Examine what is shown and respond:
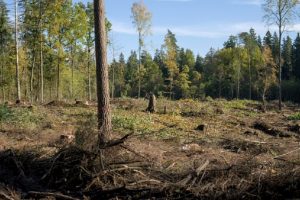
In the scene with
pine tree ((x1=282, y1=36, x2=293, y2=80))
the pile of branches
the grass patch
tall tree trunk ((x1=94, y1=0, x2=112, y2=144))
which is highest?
pine tree ((x1=282, y1=36, x2=293, y2=80))

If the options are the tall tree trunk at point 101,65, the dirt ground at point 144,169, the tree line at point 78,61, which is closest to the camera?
the dirt ground at point 144,169

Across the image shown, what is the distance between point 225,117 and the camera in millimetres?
24219

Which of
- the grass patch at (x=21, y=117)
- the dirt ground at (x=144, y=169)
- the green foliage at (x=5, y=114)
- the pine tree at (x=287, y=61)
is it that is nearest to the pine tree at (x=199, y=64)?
the pine tree at (x=287, y=61)

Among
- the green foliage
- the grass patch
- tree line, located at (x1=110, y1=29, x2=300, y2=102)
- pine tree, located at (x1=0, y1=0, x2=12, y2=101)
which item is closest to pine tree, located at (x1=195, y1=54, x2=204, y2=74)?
tree line, located at (x1=110, y1=29, x2=300, y2=102)

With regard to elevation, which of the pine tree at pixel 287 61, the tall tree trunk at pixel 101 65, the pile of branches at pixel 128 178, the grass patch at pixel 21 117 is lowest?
the pile of branches at pixel 128 178

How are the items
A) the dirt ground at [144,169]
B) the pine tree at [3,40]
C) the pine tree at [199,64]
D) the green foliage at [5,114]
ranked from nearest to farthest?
the dirt ground at [144,169] < the green foliage at [5,114] < the pine tree at [3,40] < the pine tree at [199,64]

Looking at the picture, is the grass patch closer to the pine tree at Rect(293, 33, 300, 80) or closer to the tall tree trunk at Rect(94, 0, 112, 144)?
the tall tree trunk at Rect(94, 0, 112, 144)

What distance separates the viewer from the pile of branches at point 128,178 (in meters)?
8.45

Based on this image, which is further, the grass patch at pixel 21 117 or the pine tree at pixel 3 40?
the pine tree at pixel 3 40

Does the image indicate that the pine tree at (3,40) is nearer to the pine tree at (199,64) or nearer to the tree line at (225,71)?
the tree line at (225,71)

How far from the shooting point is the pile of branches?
845cm

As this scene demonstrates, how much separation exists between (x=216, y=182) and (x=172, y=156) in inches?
149

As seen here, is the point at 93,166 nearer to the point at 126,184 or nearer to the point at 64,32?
the point at 126,184

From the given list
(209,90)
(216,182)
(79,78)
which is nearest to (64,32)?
(79,78)
